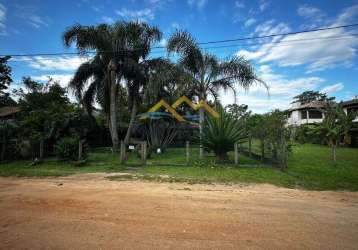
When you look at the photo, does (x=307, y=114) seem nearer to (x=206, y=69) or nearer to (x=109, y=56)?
(x=206, y=69)

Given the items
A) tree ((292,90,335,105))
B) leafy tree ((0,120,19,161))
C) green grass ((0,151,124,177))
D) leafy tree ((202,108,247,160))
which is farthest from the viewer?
tree ((292,90,335,105))

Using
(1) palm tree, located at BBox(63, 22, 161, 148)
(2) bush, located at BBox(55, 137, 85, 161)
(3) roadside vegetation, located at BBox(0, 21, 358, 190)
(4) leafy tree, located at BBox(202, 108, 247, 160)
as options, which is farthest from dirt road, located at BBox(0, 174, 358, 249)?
(1) palm tree, located at BBox(63, 22, 161, 148)

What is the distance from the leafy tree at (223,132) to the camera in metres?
12.3

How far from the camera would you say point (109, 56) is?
Result: 18312 mm

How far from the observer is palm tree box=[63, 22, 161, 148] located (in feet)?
56.4

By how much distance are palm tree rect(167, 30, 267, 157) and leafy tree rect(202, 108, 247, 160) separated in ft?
5.48

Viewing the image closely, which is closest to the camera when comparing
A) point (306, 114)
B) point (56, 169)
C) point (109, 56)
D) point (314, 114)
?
point (56, 169)

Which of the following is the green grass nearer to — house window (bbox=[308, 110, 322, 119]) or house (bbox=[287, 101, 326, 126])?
house (bbox=[287, 101, 326, 126])

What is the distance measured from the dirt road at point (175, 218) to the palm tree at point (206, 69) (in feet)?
26.0

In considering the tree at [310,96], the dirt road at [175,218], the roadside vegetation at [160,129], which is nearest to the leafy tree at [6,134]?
the roadside vegetation at [160,129]

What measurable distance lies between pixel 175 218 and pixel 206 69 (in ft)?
38.2

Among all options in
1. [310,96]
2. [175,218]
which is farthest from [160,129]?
[310,96]

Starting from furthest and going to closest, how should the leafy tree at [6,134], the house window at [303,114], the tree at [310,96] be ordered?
1. the tree at [310,96]
2. the house window at [303,114]
3. the leafy tree at [6,134]

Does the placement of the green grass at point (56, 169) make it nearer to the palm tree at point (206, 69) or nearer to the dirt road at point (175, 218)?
the dirt road at point (175, 218)
